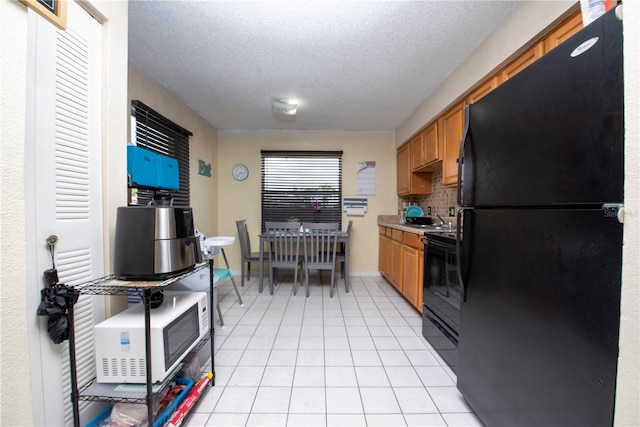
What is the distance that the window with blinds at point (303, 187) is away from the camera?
3930mm

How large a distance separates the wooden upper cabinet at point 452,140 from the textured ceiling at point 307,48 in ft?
1.28

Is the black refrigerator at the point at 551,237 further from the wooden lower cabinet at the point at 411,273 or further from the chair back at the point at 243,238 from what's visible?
the chair back at the point at 243,238

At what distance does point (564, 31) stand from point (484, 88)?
63 centimetres

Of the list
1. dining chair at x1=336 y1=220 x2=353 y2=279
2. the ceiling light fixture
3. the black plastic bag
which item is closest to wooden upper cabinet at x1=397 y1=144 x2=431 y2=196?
dining chair at x1=336 y1=220 x2=353 y2=279

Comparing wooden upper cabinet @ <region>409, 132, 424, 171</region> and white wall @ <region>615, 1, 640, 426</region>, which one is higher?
wooden upper cabinet @ <region>409, 132, 424, 171</region>

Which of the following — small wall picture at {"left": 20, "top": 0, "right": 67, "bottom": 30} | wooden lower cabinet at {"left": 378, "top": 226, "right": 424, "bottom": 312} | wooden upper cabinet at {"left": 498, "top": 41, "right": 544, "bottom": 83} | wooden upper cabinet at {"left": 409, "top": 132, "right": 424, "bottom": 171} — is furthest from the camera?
wooden upper cabinet at {"left": 409, "top": 132, "right": 424, "bottom": 171}

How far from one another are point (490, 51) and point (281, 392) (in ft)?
9.09

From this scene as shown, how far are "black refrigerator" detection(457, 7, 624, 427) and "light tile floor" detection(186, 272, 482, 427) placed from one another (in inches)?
14.3

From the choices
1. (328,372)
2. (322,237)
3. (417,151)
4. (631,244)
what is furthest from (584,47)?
(322,237)

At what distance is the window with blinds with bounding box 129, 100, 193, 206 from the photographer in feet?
6.72

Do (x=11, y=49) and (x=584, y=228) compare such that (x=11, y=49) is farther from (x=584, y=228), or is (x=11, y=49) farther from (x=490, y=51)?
(x=490, y=51)

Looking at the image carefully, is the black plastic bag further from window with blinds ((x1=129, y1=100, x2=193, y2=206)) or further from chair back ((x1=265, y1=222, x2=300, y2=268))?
chair back ((x1=265, y1=222, x2=300, y2=268))

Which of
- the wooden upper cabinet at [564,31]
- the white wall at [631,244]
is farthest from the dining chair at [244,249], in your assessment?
the wooden upper cabinet at [564,31]

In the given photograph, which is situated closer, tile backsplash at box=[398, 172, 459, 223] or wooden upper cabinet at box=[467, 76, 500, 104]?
wooden upper cabinet at box=[467, 76, 500, 104]
